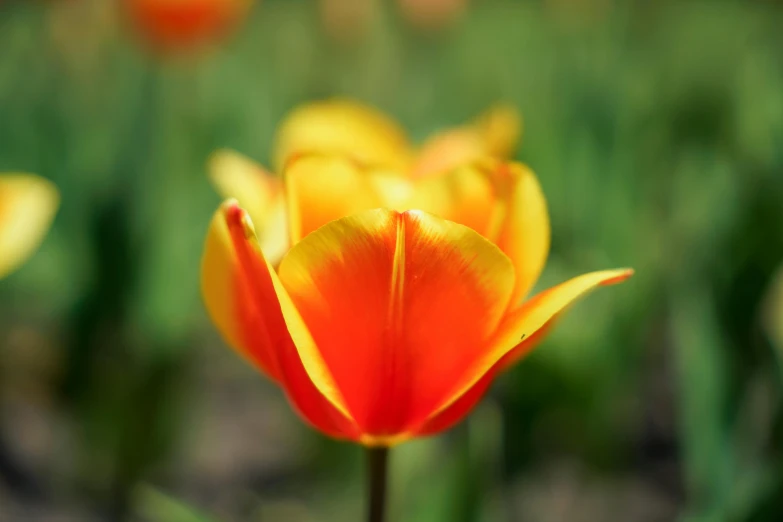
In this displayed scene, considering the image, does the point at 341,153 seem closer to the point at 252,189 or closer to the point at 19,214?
the point at 252,189

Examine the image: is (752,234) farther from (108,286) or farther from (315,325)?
(108,286)

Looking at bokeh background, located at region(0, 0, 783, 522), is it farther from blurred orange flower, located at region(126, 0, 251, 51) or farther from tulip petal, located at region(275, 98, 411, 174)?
tulip petal, located at region(275, 98, 411, 174)

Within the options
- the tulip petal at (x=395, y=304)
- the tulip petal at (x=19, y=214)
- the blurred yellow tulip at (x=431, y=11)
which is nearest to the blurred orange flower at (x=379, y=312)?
the tulip petal at (x=395, y=304)

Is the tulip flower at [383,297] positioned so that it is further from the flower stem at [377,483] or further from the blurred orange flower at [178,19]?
the blurred orange flower at [178,19]

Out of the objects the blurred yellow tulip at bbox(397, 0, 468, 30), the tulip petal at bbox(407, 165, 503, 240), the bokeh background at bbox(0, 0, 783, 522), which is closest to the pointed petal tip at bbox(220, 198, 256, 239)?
the tulip petal at bbox(407, 165, 503, 240)

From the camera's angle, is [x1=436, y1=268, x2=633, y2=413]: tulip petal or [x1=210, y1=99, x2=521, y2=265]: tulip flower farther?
[x1=210, y1=99, x2=521, y2=265]: tulip flower

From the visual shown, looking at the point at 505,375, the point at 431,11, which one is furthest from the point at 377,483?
the point at 431,11

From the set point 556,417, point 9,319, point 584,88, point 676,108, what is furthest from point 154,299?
point 676,108
